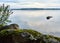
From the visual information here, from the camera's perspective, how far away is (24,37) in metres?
5.48

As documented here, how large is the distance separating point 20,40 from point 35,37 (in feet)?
1.14

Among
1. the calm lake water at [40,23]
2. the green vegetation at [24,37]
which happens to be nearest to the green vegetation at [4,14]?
the calm lake water at [40,23]

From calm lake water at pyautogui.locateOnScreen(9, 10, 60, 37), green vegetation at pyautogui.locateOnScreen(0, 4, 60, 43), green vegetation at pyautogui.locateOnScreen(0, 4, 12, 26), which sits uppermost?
green vegetation at pyautogui.locateOnScreen(0, 4, 60, 43)

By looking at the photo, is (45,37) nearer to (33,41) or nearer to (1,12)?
(33,41)

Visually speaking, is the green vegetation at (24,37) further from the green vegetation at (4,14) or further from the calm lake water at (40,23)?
the calm lake water at (40,23)

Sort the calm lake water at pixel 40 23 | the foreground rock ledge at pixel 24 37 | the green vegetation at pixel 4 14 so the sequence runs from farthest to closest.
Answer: the calm lake water at pixel 40 23 < the green vegetation at pixel 4 14 < the foreground rock ledge at pixel 24 37

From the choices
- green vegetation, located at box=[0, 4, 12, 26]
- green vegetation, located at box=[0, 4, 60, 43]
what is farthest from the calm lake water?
green vegetation, located at box=[0, 4, 60, 43]

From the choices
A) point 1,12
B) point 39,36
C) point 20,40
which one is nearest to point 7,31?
point 20,40

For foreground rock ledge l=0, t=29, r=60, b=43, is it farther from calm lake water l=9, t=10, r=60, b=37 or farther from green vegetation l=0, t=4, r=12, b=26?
calm lake water l=9, t=10, r=60, b=37

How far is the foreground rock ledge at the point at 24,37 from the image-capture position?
215 inches

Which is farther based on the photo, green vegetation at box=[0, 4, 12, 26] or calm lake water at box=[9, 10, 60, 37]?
calm lake water at box=[9, 10, 60, 37]

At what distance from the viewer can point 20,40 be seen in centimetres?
553

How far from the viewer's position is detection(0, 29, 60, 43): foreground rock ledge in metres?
5.47

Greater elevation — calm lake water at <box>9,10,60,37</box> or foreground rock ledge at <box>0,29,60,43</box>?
foreground rock ledge at <box>0,29,60,43</box>
